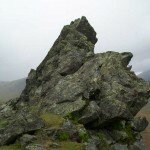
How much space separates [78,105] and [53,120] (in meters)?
4.67

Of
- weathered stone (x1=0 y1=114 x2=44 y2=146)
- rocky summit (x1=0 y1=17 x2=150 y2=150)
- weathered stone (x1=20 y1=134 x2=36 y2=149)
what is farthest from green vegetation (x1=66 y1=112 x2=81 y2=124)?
weathered stone (x1=20 y1=134 x2=36 y2=149)

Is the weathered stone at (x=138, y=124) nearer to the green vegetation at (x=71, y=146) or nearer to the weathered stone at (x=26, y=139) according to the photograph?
the green vegetation at (x=71, y=146)

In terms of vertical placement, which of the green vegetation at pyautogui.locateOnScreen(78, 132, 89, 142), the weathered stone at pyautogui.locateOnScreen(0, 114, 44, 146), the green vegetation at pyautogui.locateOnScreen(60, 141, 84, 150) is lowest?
the green vegetation at pyautogui.locateOnScreen(60, 141, 84, 150)

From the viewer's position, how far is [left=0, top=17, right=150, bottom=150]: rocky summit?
36062mm

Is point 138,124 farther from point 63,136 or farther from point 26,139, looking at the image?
point 26,139

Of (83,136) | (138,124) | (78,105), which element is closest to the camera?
(83,136)

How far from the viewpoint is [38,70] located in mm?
62719

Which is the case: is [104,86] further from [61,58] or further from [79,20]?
[79,20]

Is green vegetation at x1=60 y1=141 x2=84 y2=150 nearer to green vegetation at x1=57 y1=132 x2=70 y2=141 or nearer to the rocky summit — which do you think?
the rocky summit

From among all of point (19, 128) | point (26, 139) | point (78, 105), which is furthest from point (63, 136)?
point (78, 105)

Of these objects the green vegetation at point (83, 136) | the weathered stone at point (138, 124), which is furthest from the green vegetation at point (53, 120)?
the weathered stone at point (138, 124)

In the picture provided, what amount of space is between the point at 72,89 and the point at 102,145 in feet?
40.2

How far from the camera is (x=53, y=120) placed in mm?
40000

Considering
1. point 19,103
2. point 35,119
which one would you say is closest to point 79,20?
point 19,103
